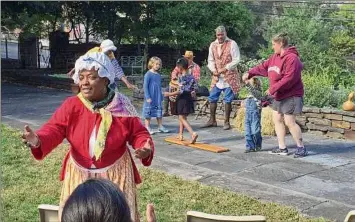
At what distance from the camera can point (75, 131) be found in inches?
136

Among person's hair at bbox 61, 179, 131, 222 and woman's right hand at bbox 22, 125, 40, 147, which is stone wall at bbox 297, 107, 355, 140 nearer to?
woman's right hand at bbox 22, 125, 40, 147

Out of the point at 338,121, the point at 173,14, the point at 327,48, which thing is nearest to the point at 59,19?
the point at 173,14

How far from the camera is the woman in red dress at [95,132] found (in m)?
3.42

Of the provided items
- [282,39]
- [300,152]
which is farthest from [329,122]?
[282,39]

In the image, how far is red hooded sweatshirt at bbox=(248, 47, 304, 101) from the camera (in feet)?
22.7

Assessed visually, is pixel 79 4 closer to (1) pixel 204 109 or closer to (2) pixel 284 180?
(1) pixel 204 109

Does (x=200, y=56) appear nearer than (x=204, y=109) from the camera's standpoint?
No

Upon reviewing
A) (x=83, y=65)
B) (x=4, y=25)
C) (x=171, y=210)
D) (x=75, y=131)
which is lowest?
(x=171, y=210)

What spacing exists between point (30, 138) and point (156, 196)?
7.58 ft

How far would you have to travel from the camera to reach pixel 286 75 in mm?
6938

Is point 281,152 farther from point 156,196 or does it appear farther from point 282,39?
point 156,196

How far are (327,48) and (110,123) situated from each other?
804 inches

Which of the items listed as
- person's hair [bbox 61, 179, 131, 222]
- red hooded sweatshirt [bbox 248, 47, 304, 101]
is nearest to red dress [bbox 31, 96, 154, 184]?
person's hair [bbox 61, 179, 131, 222]

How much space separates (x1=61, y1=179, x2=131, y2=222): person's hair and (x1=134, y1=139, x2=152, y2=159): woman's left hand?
163 cm
